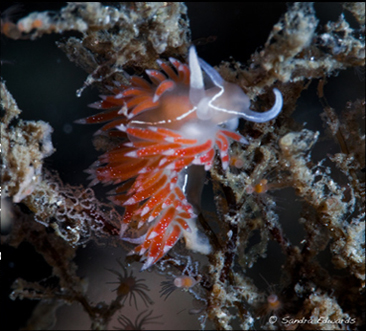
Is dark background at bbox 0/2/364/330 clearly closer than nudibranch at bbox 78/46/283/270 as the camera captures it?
No

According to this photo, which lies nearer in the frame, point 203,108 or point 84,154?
point 203,108

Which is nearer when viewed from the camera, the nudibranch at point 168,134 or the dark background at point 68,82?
the nudibranch at point 168,134

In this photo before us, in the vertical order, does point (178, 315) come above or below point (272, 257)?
below

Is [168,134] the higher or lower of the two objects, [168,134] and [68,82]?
the lower

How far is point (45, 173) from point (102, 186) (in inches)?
18.5

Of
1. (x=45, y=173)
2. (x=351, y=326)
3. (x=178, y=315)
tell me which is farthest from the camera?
(x=178, y=315)

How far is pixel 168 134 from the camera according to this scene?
2.11 metres

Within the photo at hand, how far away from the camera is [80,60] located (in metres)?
2.56

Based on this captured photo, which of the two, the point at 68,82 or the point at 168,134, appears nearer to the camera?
the point at 168,134

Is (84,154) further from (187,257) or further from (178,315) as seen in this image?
(178,315)

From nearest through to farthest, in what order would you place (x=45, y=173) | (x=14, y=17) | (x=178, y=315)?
(x=14, y=17) → (x=45, y=173) → (x=178, y=315)

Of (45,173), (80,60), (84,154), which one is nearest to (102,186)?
(45,173)

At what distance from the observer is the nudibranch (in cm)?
211

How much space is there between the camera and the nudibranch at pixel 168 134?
6.91ft
